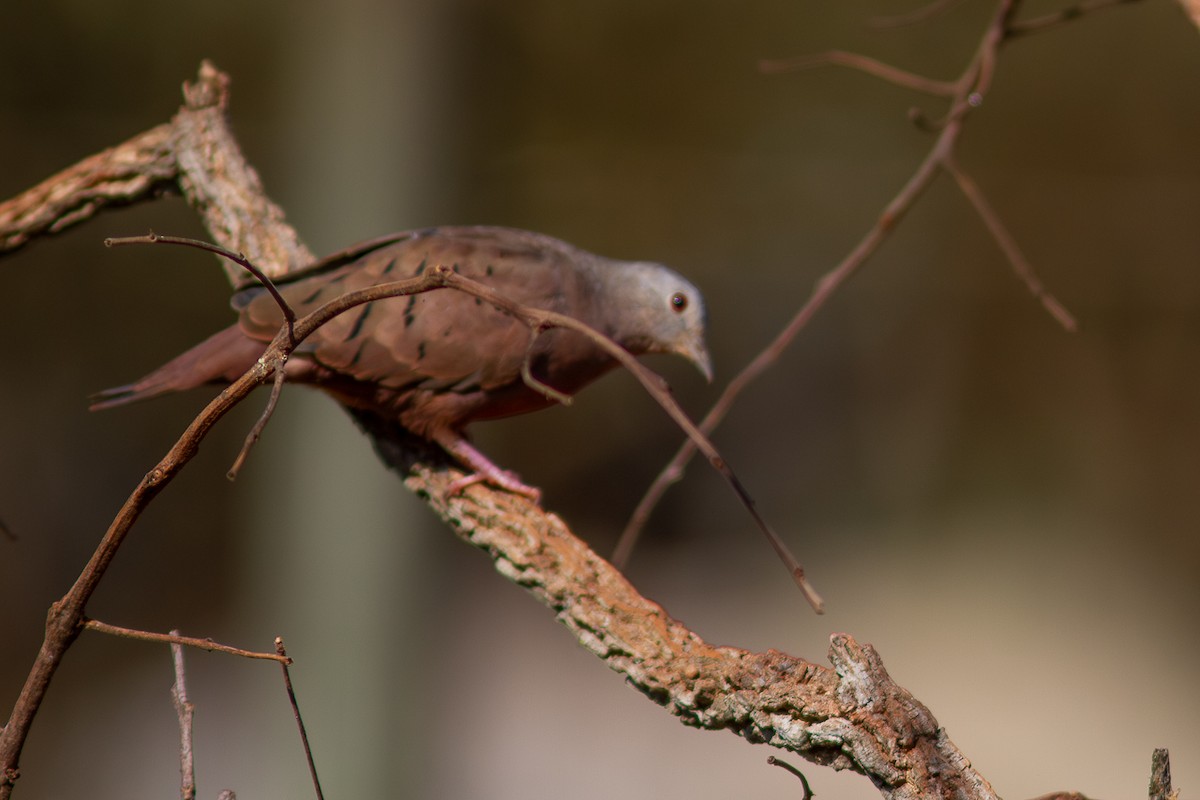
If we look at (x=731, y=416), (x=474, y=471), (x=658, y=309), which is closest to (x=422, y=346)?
(x=474, y=471)

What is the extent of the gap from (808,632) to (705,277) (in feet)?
5.48

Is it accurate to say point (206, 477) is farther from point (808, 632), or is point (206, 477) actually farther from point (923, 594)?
point (923, 594)

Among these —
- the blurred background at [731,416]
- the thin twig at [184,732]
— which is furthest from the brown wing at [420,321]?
the blurred background at [731,416]

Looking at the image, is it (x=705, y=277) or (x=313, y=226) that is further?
(x=705, y=277)

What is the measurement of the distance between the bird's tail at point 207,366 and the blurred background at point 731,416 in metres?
2.49

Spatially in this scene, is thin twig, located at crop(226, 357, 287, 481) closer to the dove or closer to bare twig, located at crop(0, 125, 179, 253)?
the dove

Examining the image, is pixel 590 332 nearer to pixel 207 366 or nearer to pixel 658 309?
pixel 207 366

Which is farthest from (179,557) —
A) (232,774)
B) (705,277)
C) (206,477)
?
(705,277)

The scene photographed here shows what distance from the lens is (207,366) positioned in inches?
71.8

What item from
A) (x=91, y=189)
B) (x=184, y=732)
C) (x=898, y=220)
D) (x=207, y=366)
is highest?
(x=91, y=189)

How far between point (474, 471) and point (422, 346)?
0.23 m

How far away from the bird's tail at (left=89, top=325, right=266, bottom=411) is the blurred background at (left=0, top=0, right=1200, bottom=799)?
249 cm

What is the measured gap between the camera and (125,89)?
487 centimetres

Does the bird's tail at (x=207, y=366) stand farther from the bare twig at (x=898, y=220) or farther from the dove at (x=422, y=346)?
the bare twig at (x=898, y=220)
